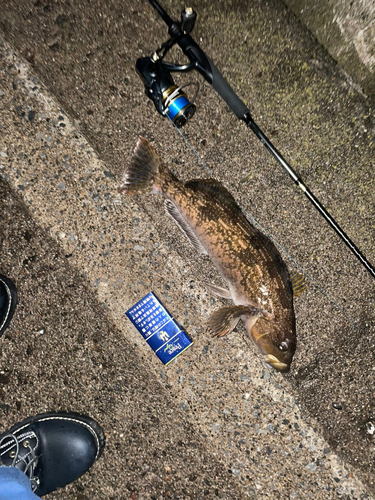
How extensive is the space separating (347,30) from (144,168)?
179cm

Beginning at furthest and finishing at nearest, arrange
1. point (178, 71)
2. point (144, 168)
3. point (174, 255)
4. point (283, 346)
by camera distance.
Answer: point (174, 255)
point (144, 168)
point (283, 346)
point (178, 71)

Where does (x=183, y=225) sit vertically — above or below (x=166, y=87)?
below

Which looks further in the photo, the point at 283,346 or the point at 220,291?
the point at 220,291

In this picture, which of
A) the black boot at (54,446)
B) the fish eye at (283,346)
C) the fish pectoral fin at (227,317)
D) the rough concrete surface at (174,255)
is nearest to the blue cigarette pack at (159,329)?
the rough concrete surface at (174,255)

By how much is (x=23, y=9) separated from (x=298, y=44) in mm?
2150

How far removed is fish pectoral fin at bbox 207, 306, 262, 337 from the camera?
7.68ft

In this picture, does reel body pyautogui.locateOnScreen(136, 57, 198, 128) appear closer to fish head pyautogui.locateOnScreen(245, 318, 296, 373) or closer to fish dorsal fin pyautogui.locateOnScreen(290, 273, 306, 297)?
fish dorsal fin pyautogui.locateOnScreen(290, 273, 306, 297)

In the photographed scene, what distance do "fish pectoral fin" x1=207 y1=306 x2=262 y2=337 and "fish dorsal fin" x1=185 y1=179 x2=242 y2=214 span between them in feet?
2.39

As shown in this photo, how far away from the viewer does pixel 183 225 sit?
2.51m

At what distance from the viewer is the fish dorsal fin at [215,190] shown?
243 cm

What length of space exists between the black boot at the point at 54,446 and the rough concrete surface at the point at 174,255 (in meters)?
0.10

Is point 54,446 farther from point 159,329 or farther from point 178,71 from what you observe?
point 178,71

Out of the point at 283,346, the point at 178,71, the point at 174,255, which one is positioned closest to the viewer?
the point at 178,71

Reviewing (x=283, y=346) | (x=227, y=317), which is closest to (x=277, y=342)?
(x=283, y=346)
